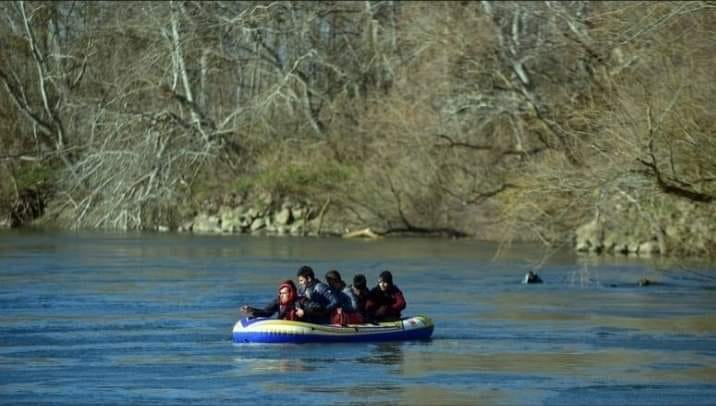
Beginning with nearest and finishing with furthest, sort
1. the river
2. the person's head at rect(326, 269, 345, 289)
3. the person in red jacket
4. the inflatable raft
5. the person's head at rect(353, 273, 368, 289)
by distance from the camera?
the river → the inflatable raft → the person's head at rect(326, 269, 345, 289) → the person's head at rect(353, 273, 368, 289) → the person in red jacket

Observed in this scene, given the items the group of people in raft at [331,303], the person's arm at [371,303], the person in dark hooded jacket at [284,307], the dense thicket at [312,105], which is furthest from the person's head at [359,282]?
the dense thicket at [312,105]

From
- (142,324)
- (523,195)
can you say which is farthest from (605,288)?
(142,324)

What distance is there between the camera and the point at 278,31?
5553 centimetres

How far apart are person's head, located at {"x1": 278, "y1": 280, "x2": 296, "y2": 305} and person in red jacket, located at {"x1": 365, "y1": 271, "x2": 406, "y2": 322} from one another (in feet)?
5.22

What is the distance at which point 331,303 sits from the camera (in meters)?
23.9

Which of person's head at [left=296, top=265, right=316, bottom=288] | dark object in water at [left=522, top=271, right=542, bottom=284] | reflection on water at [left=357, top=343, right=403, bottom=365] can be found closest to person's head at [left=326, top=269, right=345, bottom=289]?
person's head at [left=296, top=265, right=316, bottom=288]

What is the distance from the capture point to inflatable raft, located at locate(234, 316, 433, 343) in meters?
23.3

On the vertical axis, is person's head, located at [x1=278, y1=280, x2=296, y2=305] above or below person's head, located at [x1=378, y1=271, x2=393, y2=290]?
below

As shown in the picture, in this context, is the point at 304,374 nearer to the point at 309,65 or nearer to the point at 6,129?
the point at 309,65

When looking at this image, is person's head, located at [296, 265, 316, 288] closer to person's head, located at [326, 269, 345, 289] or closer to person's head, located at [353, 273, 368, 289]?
person's head, located at [326, 269, 345, 289]

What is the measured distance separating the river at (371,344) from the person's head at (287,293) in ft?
2.19

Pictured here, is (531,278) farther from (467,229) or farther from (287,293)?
(467,229)

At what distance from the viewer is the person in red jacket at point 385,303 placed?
2464 centimetres

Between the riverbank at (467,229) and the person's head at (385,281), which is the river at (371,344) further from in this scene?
the person's head at (385,281)
